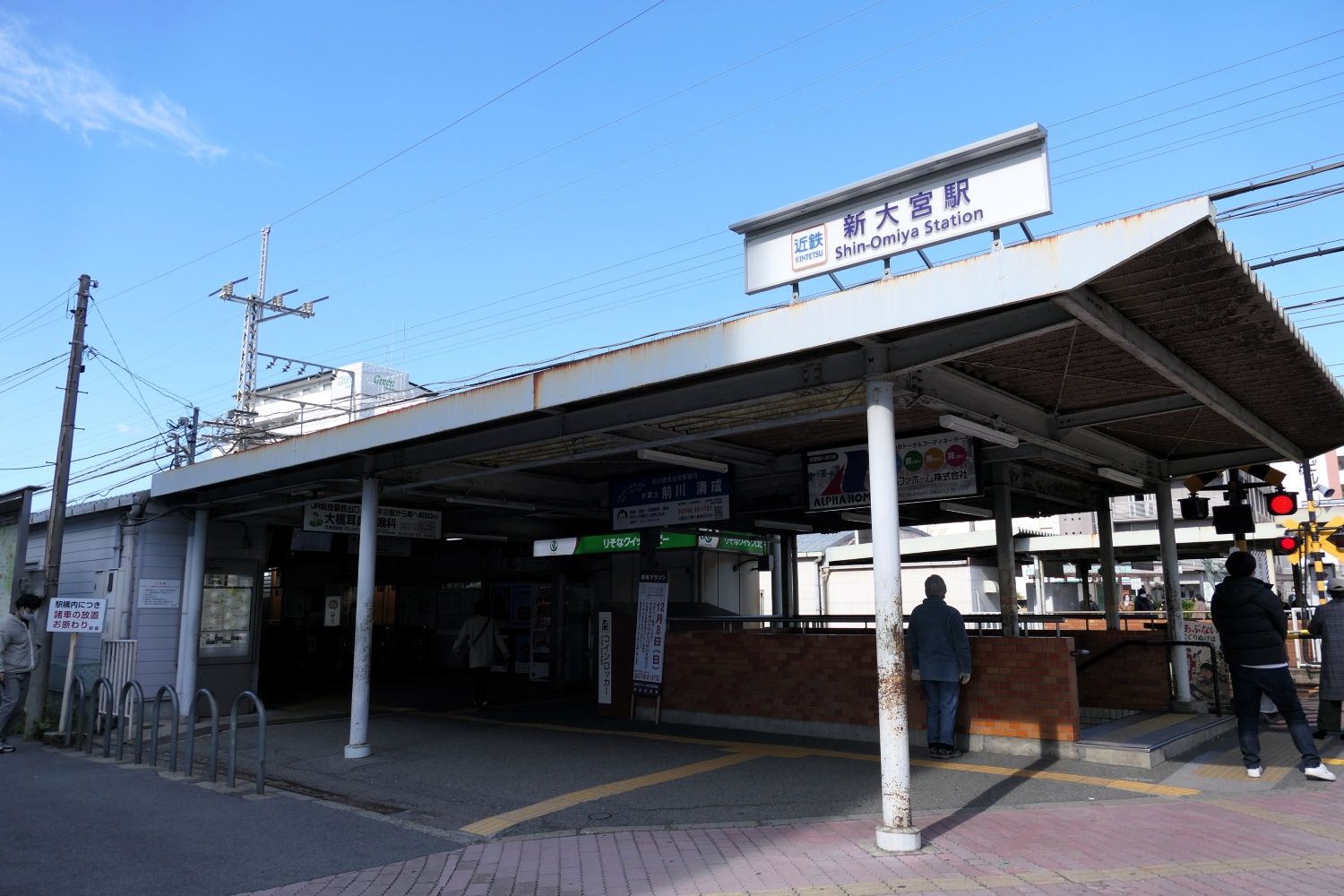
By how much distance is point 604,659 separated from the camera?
13.1 metres

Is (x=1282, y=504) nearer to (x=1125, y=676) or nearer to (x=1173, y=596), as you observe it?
(x=1173, y=596)

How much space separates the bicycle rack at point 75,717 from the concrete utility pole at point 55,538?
567 mm

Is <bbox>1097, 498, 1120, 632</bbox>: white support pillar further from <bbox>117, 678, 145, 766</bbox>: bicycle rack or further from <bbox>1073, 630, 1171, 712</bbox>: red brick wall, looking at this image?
<bbox>117, 678, 145, 766</bbox>: bicycle rack

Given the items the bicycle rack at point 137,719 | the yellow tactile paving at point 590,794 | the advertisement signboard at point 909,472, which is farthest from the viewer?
the bicycle rack at point 137,719

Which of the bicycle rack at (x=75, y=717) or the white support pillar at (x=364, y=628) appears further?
the bicycle rack at (x=75, y=717)

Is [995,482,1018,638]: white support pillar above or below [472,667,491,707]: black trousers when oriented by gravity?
above

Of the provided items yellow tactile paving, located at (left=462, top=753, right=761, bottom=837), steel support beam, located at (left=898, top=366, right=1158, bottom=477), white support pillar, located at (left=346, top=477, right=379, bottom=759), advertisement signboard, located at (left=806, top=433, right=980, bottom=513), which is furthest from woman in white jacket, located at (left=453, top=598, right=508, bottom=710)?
steel support beam, located at (left=898, top=366, right=1158, bottom=477)

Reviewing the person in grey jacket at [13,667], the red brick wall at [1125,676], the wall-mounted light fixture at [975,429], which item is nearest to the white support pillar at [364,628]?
the person in grey jacket at [13,667]

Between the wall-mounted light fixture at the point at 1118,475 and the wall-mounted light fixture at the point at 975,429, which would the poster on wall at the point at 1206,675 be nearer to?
the wall-mounted light fixture at the point at 1118,475

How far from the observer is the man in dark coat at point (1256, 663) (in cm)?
783

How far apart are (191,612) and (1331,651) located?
14400 mm

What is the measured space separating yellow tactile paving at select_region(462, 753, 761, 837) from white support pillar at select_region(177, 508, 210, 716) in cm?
833

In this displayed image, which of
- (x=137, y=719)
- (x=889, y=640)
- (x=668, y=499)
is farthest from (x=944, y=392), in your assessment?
(x=137, y=719)

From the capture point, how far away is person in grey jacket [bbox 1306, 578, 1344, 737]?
9359mm
